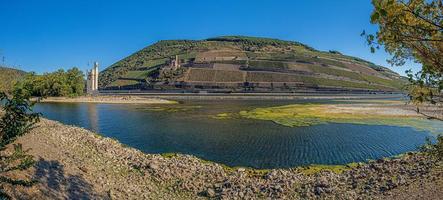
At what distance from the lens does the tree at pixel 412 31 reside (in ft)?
31.2

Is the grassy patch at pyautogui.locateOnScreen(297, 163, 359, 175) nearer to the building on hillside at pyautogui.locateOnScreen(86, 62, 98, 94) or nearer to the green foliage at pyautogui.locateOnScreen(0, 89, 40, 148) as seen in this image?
the green foliage at pyautogui.locateOnScreen(0, 89, 40, 148)

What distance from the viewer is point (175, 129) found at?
5262 cm

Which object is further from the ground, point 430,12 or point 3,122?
point 430,12

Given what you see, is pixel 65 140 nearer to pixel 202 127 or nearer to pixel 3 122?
pixel 3 122

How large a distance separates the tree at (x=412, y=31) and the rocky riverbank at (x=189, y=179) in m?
10.1

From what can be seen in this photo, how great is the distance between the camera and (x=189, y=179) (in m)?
24.2

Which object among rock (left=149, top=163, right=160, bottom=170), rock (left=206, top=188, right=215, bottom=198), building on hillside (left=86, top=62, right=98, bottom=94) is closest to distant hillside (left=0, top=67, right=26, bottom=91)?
rock (left=149, top=163, right=160, bottom=170)

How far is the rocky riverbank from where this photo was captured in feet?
62.2

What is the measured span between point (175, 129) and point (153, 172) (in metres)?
27.9

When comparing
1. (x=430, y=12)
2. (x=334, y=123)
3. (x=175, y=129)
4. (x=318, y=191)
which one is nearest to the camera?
(x=430, y=12)

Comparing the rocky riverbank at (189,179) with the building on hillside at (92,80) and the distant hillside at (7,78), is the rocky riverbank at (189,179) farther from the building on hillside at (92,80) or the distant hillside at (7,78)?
the building on hillside at (92,80)

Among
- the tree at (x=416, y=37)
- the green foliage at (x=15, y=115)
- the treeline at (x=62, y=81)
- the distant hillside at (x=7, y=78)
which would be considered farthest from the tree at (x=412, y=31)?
the treeline at (x=62, y=81)

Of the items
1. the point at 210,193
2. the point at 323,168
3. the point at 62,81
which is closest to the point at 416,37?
the point at 210,193

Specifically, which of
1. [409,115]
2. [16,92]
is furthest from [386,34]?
[409,115]
